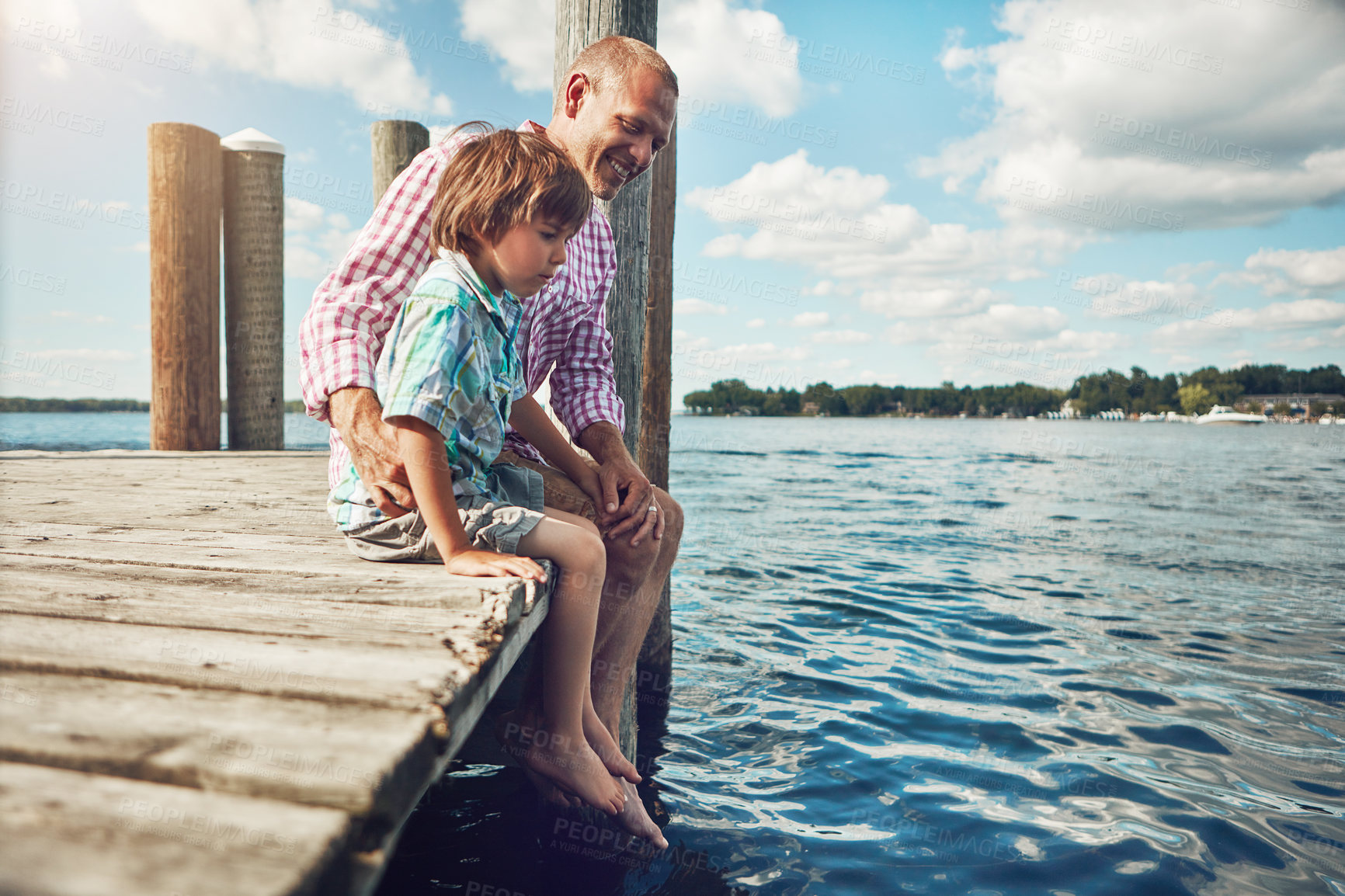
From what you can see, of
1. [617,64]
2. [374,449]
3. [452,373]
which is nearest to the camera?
[452,373]

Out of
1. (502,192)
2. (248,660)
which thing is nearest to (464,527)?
(248,660)

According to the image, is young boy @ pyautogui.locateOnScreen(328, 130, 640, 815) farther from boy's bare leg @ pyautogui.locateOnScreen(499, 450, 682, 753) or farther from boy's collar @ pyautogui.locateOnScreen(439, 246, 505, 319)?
boy's bare leg @ pyautogui.locateOnScreen(499, 450, 682, 753)

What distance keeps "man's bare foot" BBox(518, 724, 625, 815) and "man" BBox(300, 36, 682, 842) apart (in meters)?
0.13

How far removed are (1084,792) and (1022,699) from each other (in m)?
1.21

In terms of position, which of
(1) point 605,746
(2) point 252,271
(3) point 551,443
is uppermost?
(2) point 252,271

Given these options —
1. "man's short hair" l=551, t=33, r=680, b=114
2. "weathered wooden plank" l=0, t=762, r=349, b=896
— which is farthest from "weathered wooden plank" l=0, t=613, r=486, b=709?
"man's short hair" l=551, t=33, r=680, b=114

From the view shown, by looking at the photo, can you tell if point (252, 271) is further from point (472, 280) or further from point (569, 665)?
point (569, 665)

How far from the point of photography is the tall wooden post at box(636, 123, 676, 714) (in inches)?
175

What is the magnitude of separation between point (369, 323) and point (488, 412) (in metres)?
0.45

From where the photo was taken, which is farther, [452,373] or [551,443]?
[551,443]

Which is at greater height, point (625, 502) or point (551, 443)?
point (551, 443)

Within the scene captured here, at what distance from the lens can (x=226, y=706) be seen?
3.49ft

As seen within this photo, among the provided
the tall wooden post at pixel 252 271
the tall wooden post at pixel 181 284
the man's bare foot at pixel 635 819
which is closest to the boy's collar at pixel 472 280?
the man's bare foot at pixel 635 819

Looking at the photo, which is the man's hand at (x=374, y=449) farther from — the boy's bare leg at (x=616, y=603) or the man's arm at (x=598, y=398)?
the man's arm at (x=598, y=398)
